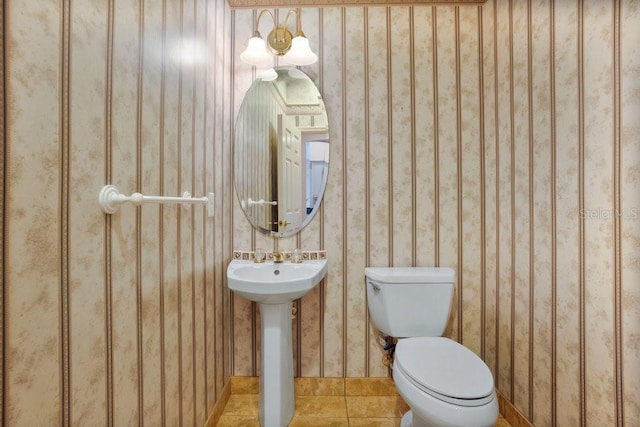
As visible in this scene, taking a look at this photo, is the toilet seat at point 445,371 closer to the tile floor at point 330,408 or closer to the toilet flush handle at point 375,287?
the toilet flush handle at point 375,287

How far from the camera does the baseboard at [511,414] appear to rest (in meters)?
1.38

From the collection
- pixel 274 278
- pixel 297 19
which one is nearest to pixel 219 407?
pixel 274 278

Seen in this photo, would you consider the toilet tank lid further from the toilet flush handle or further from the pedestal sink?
the pedestal sink

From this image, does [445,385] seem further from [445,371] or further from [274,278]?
[274,278]

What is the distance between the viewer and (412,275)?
4.89ft

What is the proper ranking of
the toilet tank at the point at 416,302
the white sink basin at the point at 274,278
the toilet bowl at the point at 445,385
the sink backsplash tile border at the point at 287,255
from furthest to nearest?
the sink backsplash tile border at the point at 287,255
the toilet tank at the point at 416,302
the white sink basin at the point at 274,278
the toilet bowl at the point at 445,385

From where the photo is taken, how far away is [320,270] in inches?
56.4

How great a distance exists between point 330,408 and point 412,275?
825mm

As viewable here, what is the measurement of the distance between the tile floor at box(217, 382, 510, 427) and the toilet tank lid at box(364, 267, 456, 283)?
2.18 feet

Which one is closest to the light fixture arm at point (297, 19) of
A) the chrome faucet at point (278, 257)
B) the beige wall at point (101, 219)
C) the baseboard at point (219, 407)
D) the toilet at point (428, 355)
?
the beige wall at point (101, 219)

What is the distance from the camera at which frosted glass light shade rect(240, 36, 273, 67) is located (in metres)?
1.56

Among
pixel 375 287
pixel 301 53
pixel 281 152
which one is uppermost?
pixel 301 53

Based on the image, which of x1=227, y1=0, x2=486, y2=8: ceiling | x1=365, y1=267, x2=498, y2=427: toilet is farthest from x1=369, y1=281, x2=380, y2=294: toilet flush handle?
x1=227, y1=0, x2=486, y2=8: ceiling

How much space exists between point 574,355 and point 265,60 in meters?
1.86
